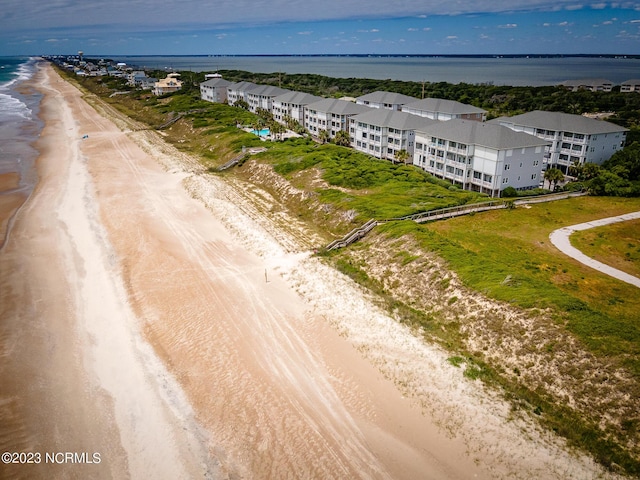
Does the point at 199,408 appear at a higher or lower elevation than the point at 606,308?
lower

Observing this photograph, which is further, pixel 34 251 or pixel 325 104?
pixel 325 104

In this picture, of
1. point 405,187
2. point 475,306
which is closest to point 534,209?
point 405,187

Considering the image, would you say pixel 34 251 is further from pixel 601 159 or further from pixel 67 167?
pixel 601 159

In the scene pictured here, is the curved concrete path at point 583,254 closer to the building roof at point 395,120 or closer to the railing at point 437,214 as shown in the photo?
the railing at point 437,214

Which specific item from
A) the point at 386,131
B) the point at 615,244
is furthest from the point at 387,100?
the point at 615,244

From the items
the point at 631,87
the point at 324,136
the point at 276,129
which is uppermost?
the point at 631,87

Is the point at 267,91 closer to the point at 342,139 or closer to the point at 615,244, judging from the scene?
the point at 342,139

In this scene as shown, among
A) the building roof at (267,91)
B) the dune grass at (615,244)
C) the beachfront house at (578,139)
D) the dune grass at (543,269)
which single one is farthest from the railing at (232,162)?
the dune grass at (615,244)

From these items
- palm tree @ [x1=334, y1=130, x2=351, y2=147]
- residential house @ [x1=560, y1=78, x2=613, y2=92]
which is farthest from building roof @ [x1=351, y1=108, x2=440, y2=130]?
residential house @ [x1=560, y1=78, x2=613, y2=92]
